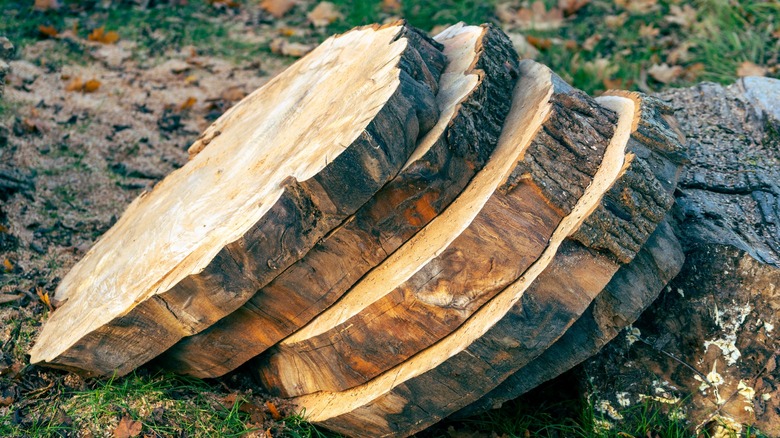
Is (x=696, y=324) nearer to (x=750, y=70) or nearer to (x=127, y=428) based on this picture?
(x=127, y=428)

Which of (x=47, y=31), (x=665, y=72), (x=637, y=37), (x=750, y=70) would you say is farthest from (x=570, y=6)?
(x=47, y=31)

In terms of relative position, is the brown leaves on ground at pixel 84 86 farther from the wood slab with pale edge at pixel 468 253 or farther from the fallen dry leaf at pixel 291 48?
the wood slab with pale edge at pixel 468 253

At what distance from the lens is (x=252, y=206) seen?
8.27 ft

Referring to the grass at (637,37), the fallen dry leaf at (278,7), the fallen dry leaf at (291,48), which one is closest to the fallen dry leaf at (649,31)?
the grass at (637,37)

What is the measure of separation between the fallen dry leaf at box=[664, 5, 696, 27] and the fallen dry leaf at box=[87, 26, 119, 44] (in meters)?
4.15

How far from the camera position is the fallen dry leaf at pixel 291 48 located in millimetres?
5750

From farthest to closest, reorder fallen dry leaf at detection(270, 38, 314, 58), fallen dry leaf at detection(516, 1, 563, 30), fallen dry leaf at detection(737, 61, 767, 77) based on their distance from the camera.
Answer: fallen dry leaf at detection(516, 1, 563, 30)
fallen dry leaf at detection(270, 38, 314, 58)
fallen dry leaf at detection(737, 61, 767, 77)

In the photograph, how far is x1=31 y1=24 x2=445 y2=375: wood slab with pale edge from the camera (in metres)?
2.40

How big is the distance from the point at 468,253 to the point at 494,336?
10.5 inches

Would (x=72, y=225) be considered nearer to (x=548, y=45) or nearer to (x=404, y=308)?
(x=404, y=308)

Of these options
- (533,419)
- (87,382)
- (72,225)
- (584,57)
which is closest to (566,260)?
(533,419)

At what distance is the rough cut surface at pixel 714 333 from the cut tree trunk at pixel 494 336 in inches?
12.1

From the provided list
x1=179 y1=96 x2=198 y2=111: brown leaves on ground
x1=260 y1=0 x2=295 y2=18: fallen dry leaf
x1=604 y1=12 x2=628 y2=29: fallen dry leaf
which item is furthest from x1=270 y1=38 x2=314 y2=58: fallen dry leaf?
x1=604 y1=12 x2=628 y2=29: fallen dry leaf

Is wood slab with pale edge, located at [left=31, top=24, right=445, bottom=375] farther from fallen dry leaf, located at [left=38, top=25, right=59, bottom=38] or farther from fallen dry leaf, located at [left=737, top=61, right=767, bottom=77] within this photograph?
fallen dry leaf, located at [left=38, top=25, right=59, bottom=38]
